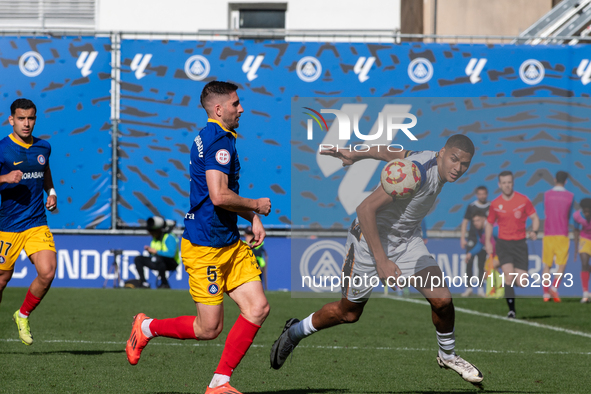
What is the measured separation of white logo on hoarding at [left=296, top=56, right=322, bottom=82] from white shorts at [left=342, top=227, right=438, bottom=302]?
1232cm

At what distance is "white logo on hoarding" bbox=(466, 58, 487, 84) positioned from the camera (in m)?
18.1

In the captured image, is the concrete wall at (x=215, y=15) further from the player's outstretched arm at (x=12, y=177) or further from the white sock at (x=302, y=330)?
the white sock at (x=302, y=330)

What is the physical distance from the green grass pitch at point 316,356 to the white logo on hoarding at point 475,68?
727cm

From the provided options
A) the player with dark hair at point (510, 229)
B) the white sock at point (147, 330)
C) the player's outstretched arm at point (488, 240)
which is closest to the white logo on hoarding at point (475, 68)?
the player with dark hair at point (510, 229)

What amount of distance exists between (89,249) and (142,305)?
551cm

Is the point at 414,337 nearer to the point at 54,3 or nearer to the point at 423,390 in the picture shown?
the point at 423,390

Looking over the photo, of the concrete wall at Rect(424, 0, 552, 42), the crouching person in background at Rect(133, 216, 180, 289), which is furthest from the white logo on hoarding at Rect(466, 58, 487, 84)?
the crouching person in background at Rect(133, 216, 180, 289)

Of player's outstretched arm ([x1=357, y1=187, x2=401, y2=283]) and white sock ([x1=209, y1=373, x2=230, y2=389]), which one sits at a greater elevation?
player's outstretched arm ([x1=357, y1=187, x2=401, y2=283])

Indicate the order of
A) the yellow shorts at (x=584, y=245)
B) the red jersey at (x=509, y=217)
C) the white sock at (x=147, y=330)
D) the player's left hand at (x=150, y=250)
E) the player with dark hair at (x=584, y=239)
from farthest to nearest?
the player's left hand at (x=150, y=250) < the yellow shorts at (x=584, y=245) < the player with dark hair at (x=584, y=239) < the red jersey at (x=509, y=217) < the white sock at (x=147, y=330)

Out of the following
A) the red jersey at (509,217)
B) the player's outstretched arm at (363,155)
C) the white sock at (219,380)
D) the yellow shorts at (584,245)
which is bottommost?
the yellow shorts at (584,245)

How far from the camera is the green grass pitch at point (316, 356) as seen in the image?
6031 millimetres

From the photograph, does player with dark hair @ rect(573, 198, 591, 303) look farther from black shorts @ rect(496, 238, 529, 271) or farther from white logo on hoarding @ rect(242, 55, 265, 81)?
white logo on hoarding @ rect(242, 55, 265, 81)

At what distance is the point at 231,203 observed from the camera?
15.8 feet

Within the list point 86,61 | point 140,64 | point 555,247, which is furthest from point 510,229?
point 86,61
